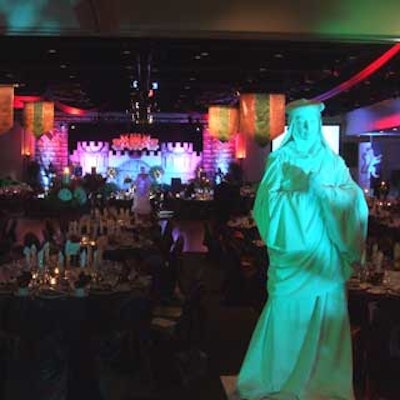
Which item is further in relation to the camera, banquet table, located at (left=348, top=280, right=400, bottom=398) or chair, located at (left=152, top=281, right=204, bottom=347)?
chair, located at (left=152, top=281, right=204, bottom=347)

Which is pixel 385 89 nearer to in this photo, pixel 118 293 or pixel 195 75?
pixel 195 75

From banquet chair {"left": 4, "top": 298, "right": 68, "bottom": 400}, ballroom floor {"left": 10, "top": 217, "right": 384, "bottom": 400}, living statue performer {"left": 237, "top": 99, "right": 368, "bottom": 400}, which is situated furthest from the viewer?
ballroom floor {"left": 10, "top": 217, "right": 384, "bottom": 400}

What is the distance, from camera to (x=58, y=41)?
13.9 meters

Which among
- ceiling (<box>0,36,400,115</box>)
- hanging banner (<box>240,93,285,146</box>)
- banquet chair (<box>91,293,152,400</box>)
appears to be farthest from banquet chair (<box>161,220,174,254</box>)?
hanging banner (<box>240,93,285,146</box>)

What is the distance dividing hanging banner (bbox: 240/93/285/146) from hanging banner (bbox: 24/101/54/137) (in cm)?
512

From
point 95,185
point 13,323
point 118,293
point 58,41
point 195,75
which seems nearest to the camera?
point 13,323

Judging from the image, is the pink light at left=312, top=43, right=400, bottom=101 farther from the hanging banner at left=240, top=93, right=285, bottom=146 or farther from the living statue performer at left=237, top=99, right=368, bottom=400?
the living statue performer at left=237, top=99, right=368, bottom=400

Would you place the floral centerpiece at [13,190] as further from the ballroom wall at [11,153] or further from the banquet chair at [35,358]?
the banquet chair at [35,358]

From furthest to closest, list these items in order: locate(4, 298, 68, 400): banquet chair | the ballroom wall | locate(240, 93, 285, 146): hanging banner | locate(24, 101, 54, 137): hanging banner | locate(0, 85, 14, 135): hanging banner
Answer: the ballroom wall, locate(24, 101, 54, 137): hanging banner, locate(240, 93, 285, 146): hanging banner, locate(0, 85, 14, 135): hanging banner, locate(4, 298, 68, 400): banquet chair

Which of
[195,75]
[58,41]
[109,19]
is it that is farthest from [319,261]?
[195,75]

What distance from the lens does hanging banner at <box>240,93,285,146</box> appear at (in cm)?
1493

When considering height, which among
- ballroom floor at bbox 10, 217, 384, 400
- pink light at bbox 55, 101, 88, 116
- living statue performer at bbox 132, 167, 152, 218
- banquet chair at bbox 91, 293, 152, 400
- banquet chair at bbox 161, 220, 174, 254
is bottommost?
ballroom floor at bbox 10, 217, 384, 400

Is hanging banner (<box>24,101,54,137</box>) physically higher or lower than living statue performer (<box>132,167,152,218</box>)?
higher

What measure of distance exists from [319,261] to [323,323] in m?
0.39
